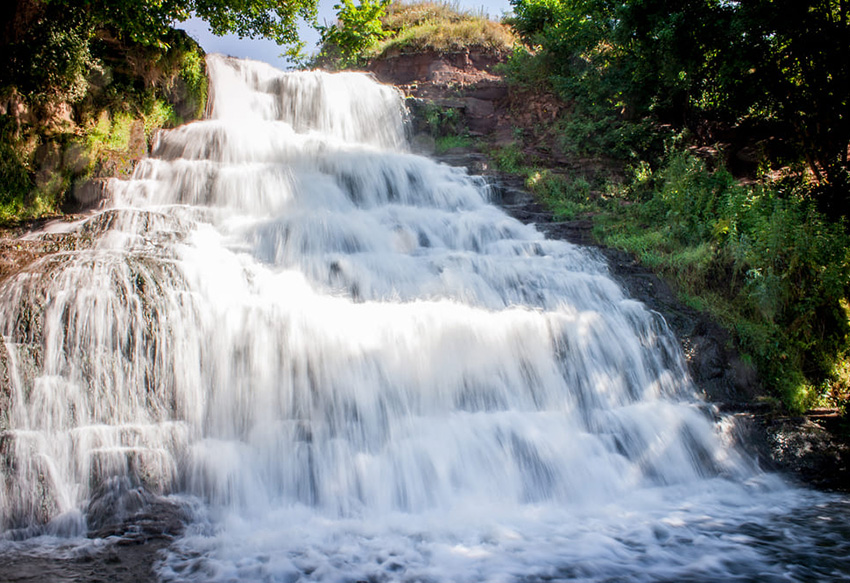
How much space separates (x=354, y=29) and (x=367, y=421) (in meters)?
18.5

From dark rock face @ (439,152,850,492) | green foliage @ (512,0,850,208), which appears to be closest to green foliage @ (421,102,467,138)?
green foliage @ (512,0,850,208)

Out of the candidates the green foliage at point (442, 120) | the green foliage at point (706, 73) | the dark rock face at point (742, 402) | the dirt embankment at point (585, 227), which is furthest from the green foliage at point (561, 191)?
the green foliage at point (442, 120)

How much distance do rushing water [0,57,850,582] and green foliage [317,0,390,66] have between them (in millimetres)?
14035

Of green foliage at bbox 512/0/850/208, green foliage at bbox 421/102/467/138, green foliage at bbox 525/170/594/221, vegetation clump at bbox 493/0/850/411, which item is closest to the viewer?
vegetation clump at bbox 493/0/850/411

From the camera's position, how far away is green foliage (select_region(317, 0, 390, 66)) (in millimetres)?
20203

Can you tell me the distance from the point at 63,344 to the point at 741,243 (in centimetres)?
889

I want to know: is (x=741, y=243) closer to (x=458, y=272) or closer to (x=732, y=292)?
(x=732, y=292)

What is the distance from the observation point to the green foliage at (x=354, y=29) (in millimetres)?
20203

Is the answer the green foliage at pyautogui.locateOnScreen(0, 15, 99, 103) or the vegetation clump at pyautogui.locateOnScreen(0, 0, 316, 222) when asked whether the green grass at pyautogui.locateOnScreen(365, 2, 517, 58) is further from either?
the green foliage at pyautogui.locateOnScreen(0, 15, 99, 103)

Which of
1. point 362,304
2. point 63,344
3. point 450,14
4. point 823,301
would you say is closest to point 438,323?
point 362,304

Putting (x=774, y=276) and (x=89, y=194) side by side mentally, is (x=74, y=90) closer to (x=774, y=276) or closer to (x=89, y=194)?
(x=89, y=194)

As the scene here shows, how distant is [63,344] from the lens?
16.7ft

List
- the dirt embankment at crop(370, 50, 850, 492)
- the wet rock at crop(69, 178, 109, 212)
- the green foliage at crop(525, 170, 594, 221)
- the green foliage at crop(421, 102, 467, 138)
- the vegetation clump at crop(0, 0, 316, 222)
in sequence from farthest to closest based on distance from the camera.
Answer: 1. the green foliage at crop(421, 102, 467, 138)
2. the green foliage at crop(525, 170, 594, 221)
3. the wet rock at crop(69, 178, 109, 212)
4. the vegetation clump at crop(0, 0, 316, 222)
5. the dirt embankment at crop(370, 50, 850, 492)

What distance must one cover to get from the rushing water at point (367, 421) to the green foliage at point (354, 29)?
14035 millimetres
